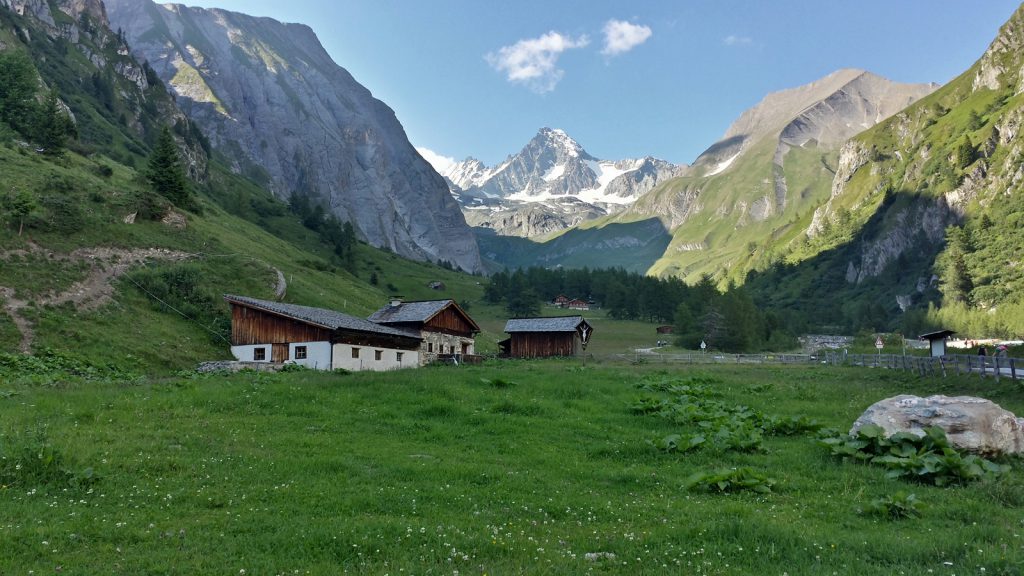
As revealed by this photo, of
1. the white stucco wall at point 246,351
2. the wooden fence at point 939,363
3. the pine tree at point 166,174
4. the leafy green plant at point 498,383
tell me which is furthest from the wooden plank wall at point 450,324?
the pine tree at point 166,174

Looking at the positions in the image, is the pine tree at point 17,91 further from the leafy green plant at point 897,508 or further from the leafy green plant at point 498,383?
the leafy green plant at point 897,508

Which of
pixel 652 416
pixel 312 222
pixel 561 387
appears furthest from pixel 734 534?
pixel 312 222

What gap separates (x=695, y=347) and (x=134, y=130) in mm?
156788

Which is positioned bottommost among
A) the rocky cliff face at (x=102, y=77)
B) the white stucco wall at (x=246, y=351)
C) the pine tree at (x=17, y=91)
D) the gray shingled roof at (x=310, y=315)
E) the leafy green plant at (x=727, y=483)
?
→ the leafy green plant at (x=727, y=483)

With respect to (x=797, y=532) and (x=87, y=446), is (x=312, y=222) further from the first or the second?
(x=797, y=532)

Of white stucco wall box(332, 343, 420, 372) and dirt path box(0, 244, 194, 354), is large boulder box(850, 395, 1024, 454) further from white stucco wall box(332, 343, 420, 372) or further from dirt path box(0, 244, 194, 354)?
dirt path box(0, 244, 194, 354)

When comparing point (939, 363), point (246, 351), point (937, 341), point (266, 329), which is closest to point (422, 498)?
point (939, 363)

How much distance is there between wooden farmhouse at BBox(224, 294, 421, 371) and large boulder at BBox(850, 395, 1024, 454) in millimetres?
38533

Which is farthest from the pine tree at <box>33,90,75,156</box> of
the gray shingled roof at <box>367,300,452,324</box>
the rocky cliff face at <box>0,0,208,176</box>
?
the gray shingled roof at <box>367,300,452,324</box>

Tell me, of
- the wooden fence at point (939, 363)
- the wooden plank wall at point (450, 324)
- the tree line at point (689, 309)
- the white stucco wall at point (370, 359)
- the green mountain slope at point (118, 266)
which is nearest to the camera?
the wooden fence at point (939, 363)

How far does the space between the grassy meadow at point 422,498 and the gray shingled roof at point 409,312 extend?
37.4m

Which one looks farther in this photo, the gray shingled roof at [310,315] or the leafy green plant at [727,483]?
the gray shingled roof at [310,315]

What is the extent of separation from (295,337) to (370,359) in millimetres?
6899

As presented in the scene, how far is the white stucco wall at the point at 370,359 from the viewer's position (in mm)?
48125
